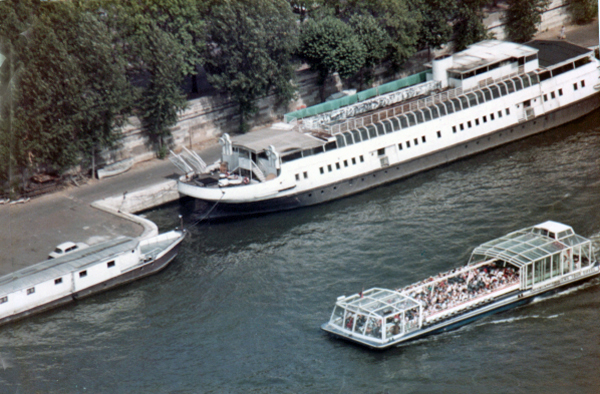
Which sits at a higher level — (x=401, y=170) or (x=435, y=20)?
(x=435, y=20)

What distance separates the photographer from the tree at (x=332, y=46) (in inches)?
3465

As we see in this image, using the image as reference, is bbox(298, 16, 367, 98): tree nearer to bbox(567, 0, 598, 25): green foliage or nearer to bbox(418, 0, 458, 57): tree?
bbox(418, 0, 458, 57): tree

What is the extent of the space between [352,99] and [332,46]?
9801 mm

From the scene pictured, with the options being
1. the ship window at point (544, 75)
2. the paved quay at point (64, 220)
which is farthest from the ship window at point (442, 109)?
the paved quay at point (64, 220)

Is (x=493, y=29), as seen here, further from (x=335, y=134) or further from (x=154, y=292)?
(x=154, y=292)

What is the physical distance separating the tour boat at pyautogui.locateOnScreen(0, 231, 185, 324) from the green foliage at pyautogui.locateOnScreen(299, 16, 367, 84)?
31824mm

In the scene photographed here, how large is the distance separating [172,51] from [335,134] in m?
17.5

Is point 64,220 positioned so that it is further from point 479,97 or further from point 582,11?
point 582,11

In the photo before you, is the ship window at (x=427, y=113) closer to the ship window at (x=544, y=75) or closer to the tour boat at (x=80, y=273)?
the ship window at (x=544, y=75)

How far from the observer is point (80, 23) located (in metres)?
73.6

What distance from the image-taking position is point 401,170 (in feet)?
252

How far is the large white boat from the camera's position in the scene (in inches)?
2835

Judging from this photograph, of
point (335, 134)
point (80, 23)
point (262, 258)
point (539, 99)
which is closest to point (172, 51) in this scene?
point (80, 23)

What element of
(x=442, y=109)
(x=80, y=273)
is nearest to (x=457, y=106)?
(x=442, y=109)
